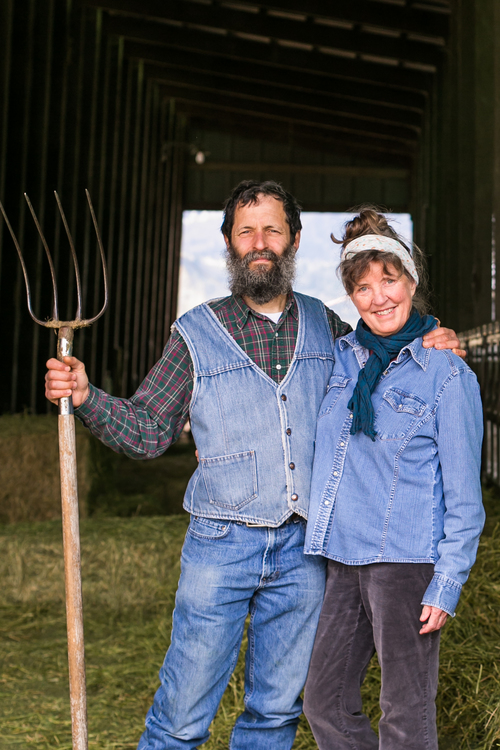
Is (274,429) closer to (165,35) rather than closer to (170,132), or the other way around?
(165,35)

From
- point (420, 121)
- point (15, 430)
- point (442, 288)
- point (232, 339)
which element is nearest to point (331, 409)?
point (232, 339)

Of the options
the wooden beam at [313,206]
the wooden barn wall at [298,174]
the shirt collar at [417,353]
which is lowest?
the shirt collar at [417,353]

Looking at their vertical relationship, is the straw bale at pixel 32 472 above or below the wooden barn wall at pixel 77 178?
below

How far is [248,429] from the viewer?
2104 mm

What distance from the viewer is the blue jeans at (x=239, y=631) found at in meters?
2.03

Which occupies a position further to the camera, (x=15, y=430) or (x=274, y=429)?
(x=15, y=430)

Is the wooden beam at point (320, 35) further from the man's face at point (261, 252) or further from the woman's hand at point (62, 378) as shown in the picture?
the woman's hand at point (62, 378)

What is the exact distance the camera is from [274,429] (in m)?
2.10

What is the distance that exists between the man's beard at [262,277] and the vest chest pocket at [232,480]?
0.45 meters

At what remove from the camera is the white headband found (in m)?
2.00

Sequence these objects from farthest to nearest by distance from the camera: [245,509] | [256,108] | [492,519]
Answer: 1. [256,108]
2. [492,519]
3. [245,509]

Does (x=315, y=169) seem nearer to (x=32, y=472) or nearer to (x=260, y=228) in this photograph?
(x=32, y=472)

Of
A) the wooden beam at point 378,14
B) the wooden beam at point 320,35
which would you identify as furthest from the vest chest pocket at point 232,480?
the wooden beam at point 320,35

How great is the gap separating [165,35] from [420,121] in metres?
4.27
